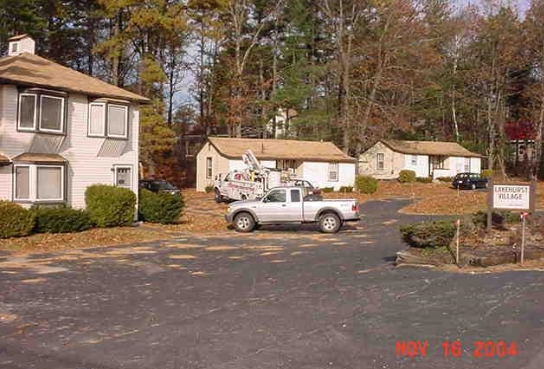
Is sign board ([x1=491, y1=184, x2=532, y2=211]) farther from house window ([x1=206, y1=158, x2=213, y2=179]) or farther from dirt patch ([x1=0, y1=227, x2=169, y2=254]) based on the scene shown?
house window ([x1=206, y1=158, x2=213, y2=179])

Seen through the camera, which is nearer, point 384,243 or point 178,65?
point 384,243

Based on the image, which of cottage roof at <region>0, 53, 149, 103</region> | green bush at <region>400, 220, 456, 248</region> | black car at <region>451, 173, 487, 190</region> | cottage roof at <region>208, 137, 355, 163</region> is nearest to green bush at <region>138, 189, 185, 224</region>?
cottage roof at <region>0, 53, 149, 103</region>

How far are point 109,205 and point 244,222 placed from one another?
217 inches

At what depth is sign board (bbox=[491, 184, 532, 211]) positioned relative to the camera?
591 inches

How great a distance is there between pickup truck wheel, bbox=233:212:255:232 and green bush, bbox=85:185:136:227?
4.61 metres

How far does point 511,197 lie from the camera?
15164 mm

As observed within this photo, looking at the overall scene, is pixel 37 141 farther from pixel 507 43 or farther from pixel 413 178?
pixel 507 43

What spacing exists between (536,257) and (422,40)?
39.2 m

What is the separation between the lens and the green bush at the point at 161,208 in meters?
27.8

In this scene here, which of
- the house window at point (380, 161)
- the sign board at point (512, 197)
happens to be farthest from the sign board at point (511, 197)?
the house window at point (380, 161)

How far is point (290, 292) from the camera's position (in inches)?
460

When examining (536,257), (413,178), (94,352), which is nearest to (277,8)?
(413,178)

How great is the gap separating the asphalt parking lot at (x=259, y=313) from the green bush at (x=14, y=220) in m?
4.82
